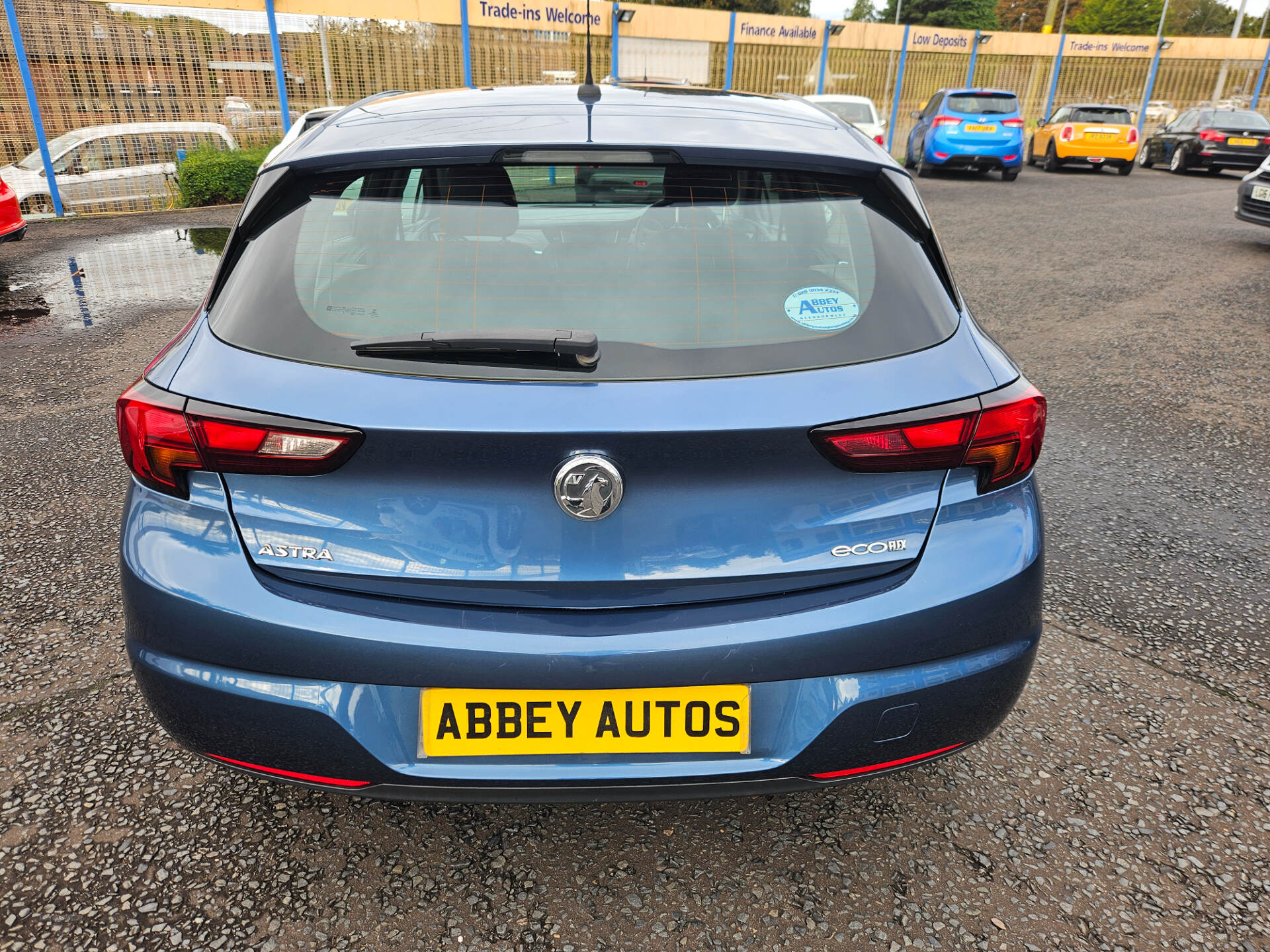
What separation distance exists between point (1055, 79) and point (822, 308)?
1275 inches

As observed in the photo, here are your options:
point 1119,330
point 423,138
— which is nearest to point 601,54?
point 1119,330

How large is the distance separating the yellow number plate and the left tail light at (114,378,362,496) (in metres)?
0.48

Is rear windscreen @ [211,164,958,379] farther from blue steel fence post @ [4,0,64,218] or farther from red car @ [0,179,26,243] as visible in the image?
blue steel fence post @ [4,0,64,218]

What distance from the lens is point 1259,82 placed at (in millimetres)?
30016

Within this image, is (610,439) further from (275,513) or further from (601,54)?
(601,54)

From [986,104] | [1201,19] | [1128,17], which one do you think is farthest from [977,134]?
[1201,19]

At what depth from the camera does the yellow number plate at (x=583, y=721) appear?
5.34 feet

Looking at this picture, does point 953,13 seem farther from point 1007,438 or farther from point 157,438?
point 157,438

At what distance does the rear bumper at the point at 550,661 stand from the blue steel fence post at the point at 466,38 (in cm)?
1743

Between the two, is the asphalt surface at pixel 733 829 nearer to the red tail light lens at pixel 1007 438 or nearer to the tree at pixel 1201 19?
the red tail light lens at pixel 1007 438

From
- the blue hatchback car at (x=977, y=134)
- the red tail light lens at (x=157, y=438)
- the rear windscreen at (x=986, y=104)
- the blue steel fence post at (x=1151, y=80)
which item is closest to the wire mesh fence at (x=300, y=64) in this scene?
the blue hatchback car at (x=977, y=134)

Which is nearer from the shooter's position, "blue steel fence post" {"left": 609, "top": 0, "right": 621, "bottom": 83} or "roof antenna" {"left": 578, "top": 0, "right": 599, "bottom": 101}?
"roof antenna" {"left": 578, "top": 0, "right": 599, "bottom": 101}

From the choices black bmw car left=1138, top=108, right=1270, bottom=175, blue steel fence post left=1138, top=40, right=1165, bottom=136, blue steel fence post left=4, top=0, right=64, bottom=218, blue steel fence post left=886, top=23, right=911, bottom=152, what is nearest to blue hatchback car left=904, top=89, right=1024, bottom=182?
black bmw car left=1138, top=108, right=1270, bottom=175

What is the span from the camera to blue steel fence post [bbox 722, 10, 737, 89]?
22.0m
